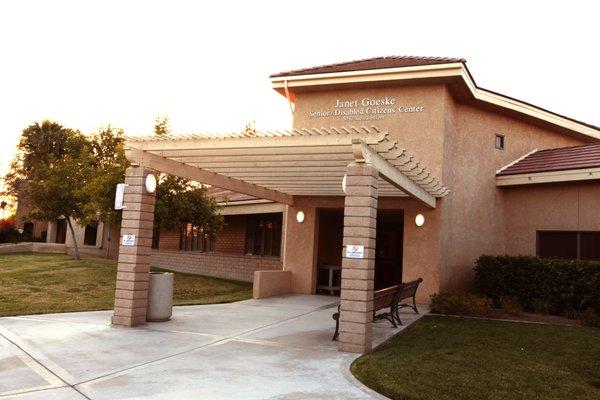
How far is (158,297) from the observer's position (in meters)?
10.6

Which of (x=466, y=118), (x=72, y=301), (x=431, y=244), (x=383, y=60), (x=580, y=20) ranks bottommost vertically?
(x=72, y=301)

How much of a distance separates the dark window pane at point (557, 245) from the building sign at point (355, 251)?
9.39 metres

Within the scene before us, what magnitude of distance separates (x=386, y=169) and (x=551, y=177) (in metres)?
8.00

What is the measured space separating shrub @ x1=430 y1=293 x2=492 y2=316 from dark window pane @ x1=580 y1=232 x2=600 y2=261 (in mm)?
3655

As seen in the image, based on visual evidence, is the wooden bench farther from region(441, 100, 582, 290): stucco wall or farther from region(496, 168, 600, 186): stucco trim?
region(496, 168, 600, 186): stucco trim

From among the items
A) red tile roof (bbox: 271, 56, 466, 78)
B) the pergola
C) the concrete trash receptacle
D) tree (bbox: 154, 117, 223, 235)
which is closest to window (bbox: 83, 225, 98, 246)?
tree (bbox: 154, 117, 223, 235)

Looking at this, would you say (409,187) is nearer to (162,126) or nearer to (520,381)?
(520,381)

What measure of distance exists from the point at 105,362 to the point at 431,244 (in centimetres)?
989

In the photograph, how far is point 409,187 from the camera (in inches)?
459

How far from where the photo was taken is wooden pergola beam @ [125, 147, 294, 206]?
1031cm

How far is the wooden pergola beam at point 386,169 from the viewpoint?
845cm

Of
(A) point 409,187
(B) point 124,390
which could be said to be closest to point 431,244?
(A) point 409,187

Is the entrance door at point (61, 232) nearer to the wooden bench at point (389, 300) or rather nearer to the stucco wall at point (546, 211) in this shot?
the stucco wall at point (546, 211)

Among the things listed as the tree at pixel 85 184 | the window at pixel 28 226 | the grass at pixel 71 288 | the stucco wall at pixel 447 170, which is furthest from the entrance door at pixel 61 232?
the stucco wall at pixel 447 170
